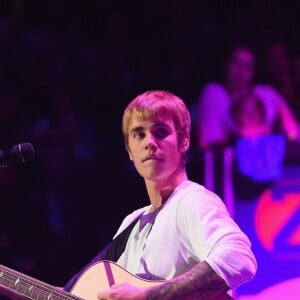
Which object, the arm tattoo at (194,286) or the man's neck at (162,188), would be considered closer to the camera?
the arm tattoo at (194,286)

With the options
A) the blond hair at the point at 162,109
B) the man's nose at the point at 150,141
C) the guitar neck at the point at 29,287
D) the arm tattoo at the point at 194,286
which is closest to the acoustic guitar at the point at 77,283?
the guitar neck at the point at 29,287

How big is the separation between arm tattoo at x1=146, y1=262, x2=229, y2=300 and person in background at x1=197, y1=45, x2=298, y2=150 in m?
3.08

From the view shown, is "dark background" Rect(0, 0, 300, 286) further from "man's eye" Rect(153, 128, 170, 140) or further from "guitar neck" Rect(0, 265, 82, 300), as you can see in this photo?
"guitar neck" Rect(0, 265, 82, 300)

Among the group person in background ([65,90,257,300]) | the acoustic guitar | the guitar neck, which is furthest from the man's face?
the guitar neck

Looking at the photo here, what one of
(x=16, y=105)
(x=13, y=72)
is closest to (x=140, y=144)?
(x=16, y=105)

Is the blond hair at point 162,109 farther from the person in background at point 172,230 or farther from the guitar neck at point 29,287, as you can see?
the guitar neck at point 29,287

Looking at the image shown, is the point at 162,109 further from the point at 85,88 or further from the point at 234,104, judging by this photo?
the point at 85,88

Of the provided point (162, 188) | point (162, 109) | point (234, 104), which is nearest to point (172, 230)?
point (162, 188)

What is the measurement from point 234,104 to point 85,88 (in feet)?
5.95

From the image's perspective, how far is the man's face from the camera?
A: 10.1ft

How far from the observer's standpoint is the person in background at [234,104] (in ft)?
19.4

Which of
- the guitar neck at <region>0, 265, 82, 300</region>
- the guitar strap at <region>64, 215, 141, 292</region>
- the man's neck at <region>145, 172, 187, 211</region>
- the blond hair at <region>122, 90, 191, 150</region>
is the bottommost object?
the guitar neck at <region>0, 265, 82, 300</region>

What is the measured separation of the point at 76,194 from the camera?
6387 millimetres

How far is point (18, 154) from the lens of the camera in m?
2.89
